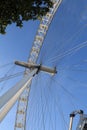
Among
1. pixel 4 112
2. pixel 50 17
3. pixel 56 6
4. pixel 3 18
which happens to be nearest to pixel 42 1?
pixel 3 18

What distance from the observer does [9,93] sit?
14.8 meters

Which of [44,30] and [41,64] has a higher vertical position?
[44,30]

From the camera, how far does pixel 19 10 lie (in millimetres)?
19922

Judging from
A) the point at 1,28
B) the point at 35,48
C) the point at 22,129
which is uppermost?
the point at 35,48

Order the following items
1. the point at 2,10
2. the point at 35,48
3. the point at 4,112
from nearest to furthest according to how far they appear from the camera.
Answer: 1. the point at 4,112
2. the point at 2,10
3. the point at 35,48

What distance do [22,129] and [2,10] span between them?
40.5 metres

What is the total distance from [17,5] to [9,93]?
6.65 m

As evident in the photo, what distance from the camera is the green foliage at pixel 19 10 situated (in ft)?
63.9

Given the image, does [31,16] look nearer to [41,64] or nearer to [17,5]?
[17,5]

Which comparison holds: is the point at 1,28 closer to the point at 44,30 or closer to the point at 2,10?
the point at 2,10

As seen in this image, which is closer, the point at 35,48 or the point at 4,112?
the point at 4,112

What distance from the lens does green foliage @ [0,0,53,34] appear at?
1948cm

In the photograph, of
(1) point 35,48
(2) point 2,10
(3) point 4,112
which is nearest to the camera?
(3) point 4,112

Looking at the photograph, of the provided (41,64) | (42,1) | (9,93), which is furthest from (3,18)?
(41,64)
